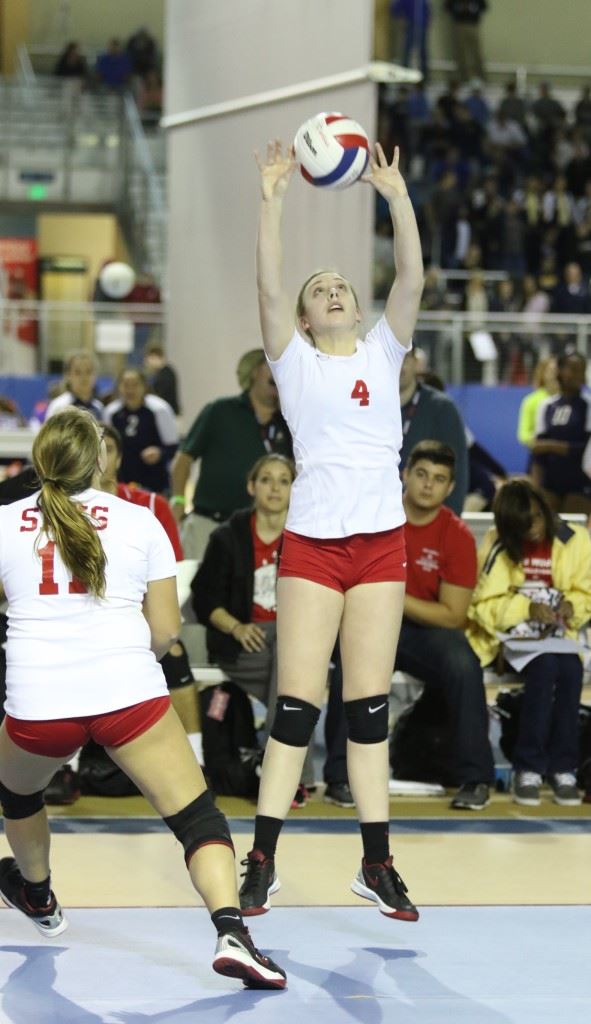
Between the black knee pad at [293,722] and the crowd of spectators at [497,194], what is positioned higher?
the crowd of spectators at [497,194]

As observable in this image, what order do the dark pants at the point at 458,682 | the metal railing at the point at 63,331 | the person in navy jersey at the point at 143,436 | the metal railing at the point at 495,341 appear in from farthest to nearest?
the metal railing at the point at 63,331 → the metal railing at the point at 495,341 → the person in navy jersey at the point at 143,436 → the dark pants at the point at 458,682

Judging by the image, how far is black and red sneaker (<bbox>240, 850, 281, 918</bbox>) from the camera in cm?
464

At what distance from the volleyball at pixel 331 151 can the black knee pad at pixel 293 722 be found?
2.18 metres

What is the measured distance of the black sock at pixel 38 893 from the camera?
15.4ft

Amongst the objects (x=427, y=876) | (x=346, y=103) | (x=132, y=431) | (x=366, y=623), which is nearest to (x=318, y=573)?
(x=366, y=623)

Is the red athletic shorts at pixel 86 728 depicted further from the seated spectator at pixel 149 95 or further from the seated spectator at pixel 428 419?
the seated spectator at pixel 149 95

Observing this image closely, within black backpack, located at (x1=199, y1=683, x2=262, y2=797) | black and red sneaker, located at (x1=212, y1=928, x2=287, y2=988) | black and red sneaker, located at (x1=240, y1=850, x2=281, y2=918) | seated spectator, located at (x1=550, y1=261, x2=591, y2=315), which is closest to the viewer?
black and red sneaker, located at (x1=212, y1=928, x2=287, y2=988)

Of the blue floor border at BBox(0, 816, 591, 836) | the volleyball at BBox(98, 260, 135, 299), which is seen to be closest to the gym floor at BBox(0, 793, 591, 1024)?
the blue floor border at BBox(0, 816, 591, 836)

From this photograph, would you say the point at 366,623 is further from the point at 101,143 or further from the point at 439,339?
the point at 101,143

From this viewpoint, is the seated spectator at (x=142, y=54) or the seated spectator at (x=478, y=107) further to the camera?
the seated spectator at (x=142, y=54)

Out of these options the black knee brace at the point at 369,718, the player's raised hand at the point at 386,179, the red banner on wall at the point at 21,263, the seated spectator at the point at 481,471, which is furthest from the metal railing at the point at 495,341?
the black knee brace at the point at 369,718

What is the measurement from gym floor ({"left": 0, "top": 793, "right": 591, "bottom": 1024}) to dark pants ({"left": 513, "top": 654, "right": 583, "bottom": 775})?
0.90ft

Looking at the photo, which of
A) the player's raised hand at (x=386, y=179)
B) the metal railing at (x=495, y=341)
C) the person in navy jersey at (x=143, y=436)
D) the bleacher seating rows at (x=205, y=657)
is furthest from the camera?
the metal railing at (x=495, y=341)

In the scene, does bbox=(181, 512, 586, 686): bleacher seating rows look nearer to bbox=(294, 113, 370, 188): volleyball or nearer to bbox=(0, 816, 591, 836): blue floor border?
bbox=(0, 816, 591, 836): blue floor border
